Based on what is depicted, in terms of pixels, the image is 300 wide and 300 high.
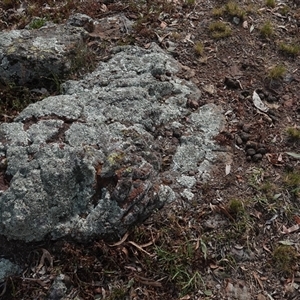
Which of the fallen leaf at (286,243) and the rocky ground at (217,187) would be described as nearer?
the rocky ground at (217,187)

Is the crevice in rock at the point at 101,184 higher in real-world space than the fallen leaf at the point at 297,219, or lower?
higher

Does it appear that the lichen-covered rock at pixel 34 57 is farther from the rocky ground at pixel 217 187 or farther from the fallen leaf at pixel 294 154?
the fallen leaf at pixel 294 154

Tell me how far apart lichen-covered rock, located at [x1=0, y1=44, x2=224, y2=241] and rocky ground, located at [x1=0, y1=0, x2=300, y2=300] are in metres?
0.14

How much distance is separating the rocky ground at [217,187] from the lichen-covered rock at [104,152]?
0.44 ft

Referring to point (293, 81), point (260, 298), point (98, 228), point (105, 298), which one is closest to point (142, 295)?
point (105, 298)

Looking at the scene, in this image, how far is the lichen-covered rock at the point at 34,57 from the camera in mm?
4582

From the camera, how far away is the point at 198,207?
3.90 meters

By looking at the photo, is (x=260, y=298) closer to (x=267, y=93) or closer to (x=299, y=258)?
(x=299, y=258)

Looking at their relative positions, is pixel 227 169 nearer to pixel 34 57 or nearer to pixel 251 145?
pixel 251 145

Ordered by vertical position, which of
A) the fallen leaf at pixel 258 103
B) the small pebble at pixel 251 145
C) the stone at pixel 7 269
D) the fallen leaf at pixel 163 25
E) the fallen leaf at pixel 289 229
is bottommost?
the stone at pixel 7 269

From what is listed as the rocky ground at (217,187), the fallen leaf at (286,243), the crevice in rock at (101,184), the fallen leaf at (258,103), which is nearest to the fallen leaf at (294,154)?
the rocky ground at (217,187)

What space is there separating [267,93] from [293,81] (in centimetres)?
37

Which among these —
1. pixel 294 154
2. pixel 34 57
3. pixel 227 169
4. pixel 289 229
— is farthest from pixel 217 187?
pixel 34 57

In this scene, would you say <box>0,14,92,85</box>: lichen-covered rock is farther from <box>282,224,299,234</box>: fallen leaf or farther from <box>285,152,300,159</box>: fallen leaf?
<box>282,224,299,234</box>: fallen leaf
